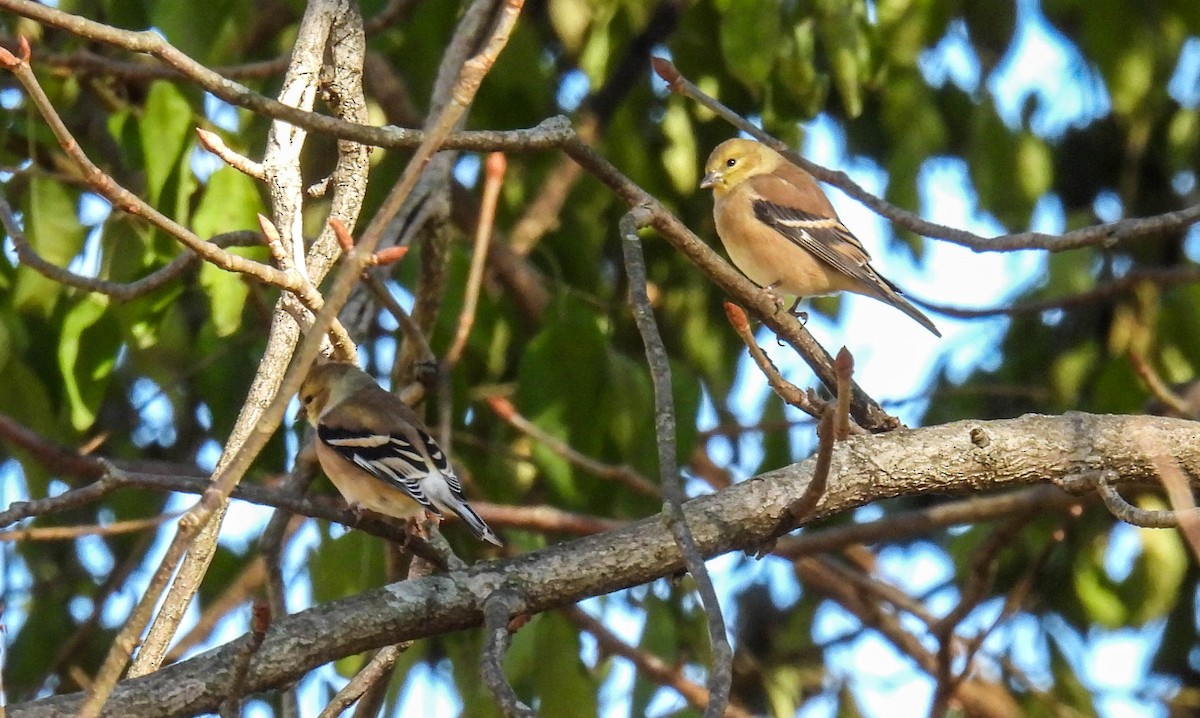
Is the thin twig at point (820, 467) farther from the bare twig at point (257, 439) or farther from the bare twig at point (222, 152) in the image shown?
the bare twig at point (222, 152)

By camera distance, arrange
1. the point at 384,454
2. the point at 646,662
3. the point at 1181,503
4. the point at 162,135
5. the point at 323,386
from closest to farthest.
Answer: the point at 1181,503 → the point at 162,135 → the point at 384,454 → the point at 323,386 → the point at 646,662

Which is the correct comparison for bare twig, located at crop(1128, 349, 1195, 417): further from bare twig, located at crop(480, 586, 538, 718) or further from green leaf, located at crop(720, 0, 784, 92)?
bare twig, located at crop(480, 586, 538, 718)

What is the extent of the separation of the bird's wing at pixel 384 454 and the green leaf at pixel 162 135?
975 millimetres

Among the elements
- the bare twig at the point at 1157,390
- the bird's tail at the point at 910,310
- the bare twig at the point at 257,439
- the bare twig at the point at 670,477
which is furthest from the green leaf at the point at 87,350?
the bare twig at the point at 1157,390

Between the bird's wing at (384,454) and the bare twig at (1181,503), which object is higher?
the bird's wing at (384,454)

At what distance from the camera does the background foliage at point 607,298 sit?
4.32m

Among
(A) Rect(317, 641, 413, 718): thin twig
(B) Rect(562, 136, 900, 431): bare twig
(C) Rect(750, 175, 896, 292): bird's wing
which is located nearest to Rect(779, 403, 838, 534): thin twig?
(B) Rect(562, 136, 900, 431): bare twig

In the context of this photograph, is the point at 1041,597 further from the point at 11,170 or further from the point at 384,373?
the point at 11,170

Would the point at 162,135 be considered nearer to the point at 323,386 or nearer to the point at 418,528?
the point at 323,386

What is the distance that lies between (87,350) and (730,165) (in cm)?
307

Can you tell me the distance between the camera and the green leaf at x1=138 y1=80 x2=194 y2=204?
3982 mm

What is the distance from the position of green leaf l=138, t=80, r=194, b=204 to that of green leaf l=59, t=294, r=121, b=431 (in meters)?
0.37

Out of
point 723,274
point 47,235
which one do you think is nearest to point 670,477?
point 723,274

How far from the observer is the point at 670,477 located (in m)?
2.34
